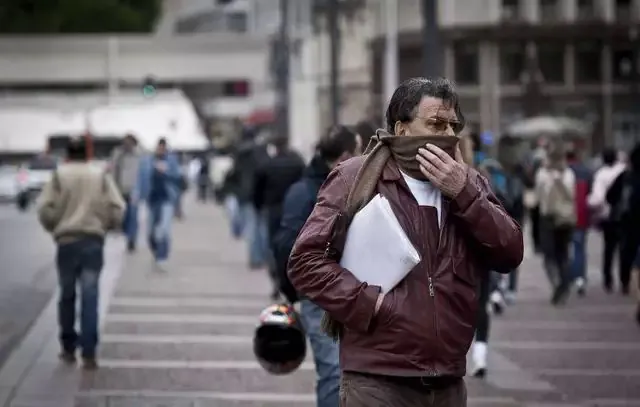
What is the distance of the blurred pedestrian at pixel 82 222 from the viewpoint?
12.0 m

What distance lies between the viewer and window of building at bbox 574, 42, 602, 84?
69000mm

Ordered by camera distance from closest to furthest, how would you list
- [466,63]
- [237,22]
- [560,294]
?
[560,294] < [466,63] < [237,22]

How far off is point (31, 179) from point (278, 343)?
151 feet

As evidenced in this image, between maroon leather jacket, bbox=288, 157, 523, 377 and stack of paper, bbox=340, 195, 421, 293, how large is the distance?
40 mm

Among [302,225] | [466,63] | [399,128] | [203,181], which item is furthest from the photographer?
[466,63]

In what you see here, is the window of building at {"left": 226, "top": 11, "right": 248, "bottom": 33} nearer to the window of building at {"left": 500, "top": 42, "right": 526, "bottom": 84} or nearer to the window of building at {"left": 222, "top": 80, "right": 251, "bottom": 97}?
the window of building at {"left": 222, "top": 80, "right": 251, "bottom": 97}

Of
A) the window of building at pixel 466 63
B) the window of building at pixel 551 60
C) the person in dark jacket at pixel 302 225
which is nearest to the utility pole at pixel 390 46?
the window of building at pixel 466 63

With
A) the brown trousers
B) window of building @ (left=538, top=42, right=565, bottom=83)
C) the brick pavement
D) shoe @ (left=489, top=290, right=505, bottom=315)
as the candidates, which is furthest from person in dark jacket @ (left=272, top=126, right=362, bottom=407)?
window of building @ (left=538, top=42, right=565, bottom=83)

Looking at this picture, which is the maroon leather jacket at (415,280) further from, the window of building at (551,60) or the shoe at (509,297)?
the window of building at (551,60)

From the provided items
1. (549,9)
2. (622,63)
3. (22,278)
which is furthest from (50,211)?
(549,9)

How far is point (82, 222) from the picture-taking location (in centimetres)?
1192

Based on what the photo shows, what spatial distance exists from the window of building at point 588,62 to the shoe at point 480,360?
5838cm

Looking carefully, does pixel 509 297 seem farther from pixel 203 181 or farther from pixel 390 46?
pixel 390 46

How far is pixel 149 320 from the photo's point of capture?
1569 cm
